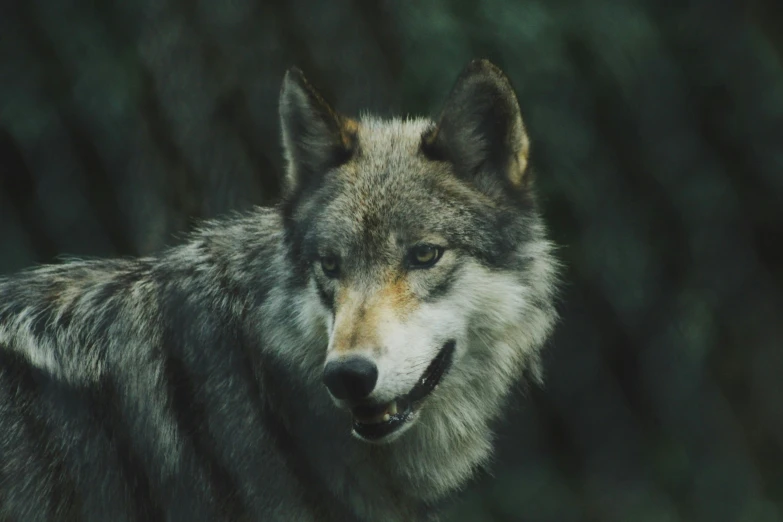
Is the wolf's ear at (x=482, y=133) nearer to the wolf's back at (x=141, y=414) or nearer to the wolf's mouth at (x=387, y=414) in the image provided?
the wolf's mouth at (x=387, y=414)

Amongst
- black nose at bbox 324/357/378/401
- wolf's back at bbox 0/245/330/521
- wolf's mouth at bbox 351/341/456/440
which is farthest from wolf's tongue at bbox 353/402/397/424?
wolf's back at bbox 0/245/330/521

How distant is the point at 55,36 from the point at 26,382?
256 centimetres

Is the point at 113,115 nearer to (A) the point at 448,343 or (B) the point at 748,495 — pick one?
(A) the point at 448,343

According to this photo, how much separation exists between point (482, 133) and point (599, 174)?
115 cm

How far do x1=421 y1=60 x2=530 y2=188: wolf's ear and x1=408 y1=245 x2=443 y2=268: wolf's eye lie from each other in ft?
1.08

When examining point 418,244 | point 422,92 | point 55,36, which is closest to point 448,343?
point 418,244

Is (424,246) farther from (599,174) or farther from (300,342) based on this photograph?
(599,174)

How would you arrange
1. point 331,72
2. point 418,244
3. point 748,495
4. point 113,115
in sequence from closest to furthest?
point 418,244 → point 748,495 → point 331,72 → point 113,115

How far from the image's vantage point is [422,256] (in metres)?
2.67

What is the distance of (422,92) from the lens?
3.93 metres

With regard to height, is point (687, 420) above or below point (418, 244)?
below

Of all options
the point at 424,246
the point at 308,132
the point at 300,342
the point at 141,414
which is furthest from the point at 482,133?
the point at 141,414

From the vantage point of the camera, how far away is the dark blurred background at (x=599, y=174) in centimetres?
363

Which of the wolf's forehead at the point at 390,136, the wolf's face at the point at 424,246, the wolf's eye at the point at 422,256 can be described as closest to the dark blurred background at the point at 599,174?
the wolf's face at the point at 424,246
